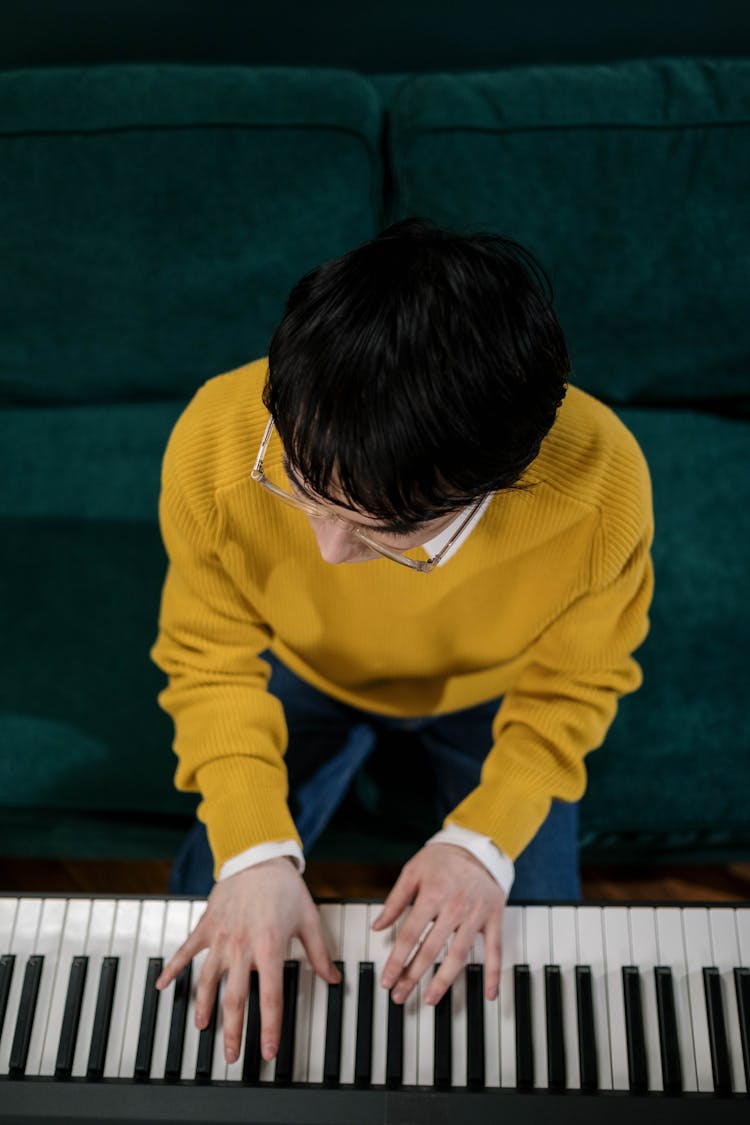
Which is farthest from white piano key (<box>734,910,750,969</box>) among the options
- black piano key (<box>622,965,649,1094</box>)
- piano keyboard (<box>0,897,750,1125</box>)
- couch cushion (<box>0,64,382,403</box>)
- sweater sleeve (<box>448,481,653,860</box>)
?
couch cushion (<box>0,64,382,403</box>)

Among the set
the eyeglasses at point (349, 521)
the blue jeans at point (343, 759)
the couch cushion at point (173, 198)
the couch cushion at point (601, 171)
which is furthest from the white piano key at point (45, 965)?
the couch cushion at point (601, 171)

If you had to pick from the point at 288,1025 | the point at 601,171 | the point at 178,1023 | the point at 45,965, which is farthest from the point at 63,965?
the point at 601,171

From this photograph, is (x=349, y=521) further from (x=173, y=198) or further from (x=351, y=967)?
(x=173, y=198)

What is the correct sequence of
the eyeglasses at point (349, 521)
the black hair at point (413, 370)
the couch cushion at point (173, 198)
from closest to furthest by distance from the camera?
the black hair at point (413, 370)
the eyeglasses at point (349, 521)
the couch cushion at point (173, 198)

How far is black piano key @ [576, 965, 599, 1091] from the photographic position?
0.93 metres

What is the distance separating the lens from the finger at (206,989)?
3.01 feet

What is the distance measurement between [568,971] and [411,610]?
1.34 feet

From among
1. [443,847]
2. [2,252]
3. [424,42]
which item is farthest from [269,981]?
[424,42]

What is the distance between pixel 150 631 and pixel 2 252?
607 millimetres

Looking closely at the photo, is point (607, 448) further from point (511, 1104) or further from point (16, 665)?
point (16, 665)

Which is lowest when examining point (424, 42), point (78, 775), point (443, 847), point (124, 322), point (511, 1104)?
point (511, 1104)

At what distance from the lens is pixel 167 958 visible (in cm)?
98

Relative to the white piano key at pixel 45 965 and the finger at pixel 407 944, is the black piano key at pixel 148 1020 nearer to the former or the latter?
the white piano key at pixel 45 965

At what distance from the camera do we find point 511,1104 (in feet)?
2.98
